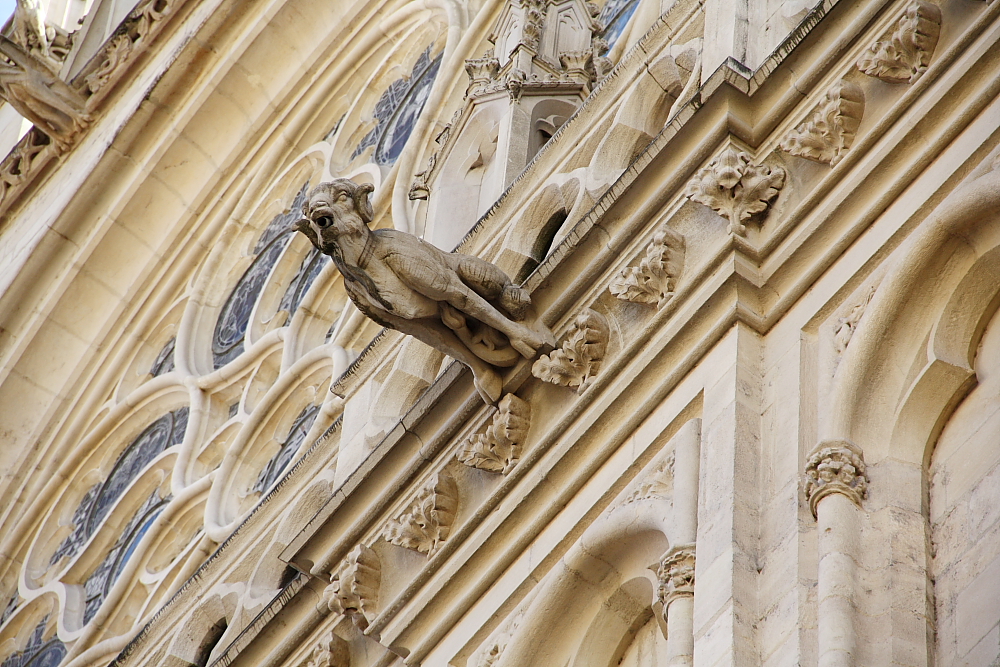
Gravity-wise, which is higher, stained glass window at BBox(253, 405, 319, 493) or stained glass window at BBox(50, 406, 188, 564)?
stained glass window at BBox(50, 406, 188, 564)

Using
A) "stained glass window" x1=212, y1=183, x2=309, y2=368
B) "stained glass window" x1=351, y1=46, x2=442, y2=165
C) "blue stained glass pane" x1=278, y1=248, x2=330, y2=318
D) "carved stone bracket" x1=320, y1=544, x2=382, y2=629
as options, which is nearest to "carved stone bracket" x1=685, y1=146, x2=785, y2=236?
"carved stone bracket" x1=320, y1=544, x2=382, y2=629

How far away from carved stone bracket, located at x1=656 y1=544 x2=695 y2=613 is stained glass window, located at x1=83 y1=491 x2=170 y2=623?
345 inches

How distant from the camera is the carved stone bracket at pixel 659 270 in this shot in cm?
893

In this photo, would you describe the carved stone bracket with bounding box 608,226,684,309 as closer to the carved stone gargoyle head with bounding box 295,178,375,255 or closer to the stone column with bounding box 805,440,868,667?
the carved stone gargoyle head with bounding box 295,178,375,255

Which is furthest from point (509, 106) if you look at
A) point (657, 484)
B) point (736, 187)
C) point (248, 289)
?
point (248, 289)

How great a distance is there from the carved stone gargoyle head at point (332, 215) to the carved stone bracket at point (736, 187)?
1333mm

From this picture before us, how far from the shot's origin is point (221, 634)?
12.6 metres

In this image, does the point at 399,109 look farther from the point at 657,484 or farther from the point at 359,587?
the point at 657,484

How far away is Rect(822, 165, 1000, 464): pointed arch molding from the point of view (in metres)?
7.68

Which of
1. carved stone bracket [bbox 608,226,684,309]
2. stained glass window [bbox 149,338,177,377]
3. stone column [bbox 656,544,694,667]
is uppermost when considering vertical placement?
stained glass window [bbox 149,338,177,377]

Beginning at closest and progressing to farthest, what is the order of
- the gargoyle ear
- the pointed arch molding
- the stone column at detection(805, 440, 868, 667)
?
the stone column at detection(805, 440, 868, 667), the pointed arch molding, the gargoyle ear

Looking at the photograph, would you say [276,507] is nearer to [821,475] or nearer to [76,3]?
[821,475]

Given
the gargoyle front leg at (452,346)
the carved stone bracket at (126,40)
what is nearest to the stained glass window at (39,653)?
the carved stone bracket at (126,40)

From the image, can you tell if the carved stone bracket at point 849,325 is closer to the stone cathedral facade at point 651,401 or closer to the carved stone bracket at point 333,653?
the stone cathedral facade at point 651,401
